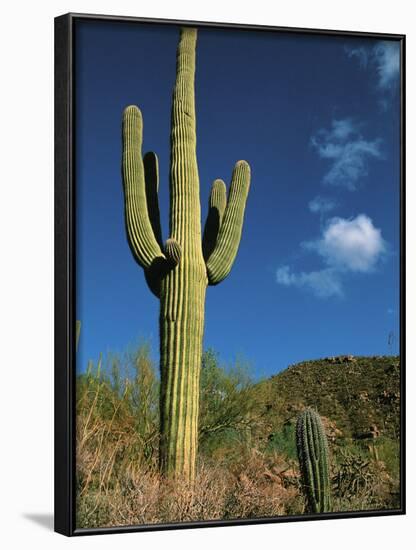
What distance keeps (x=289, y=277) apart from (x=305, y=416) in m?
1.18

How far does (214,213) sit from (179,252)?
1.70ft

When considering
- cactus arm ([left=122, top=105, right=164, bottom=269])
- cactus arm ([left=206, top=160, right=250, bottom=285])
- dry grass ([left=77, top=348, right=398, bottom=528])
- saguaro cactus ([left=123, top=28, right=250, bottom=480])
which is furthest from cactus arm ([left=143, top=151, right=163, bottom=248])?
dry grass ([left=77, top=348, right=398, bottom=528])

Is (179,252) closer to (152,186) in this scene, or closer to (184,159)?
(152,186)

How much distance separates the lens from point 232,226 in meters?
12.1

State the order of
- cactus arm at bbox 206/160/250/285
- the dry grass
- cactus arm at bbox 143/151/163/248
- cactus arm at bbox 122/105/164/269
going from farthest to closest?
cactus arm at bbox 206/160/250/285, cactus arm at bbox 143/151/163/248, cactus arm at bbox 122/105/164/269, the dry grass

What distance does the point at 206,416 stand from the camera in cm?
1195

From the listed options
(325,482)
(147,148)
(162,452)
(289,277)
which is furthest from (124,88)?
(325,482)

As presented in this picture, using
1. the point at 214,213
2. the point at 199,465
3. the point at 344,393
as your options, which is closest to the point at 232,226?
the point at 214,213

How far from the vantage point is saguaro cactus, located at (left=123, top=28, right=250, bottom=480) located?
1169 cm

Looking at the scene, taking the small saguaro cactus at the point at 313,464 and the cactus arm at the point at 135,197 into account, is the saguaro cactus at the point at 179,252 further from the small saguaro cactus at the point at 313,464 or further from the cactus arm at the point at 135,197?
the small saguaro cactus at the point at 313,464

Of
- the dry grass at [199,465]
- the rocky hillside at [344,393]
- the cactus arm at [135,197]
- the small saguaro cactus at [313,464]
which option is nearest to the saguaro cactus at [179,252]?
the cactus arm at [135,197]

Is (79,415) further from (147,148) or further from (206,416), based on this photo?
(147,148)

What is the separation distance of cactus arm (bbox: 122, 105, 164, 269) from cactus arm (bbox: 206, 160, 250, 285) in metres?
0.55

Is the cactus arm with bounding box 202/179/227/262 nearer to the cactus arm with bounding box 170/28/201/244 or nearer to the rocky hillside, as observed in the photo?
the cactus arm with bounding box 170/28/201/244
